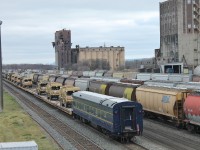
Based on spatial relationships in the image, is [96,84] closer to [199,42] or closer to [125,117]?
[125,117]

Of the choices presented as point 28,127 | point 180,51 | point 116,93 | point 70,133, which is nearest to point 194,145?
point 70,133

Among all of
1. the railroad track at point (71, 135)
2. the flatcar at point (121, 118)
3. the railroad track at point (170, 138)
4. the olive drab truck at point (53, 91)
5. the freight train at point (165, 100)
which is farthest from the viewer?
the olive drab truck at point (53, 91)

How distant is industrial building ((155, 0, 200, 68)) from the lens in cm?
13800

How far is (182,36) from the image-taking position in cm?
14325

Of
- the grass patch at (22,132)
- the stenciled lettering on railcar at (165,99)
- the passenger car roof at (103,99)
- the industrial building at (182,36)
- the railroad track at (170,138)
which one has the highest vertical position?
the industrial building at (182,36)

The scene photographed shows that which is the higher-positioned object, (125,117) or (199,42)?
(199,42)

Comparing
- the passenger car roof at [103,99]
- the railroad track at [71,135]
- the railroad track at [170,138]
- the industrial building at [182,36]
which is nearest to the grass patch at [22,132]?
the railroad track at [71,135]

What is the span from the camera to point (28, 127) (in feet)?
113

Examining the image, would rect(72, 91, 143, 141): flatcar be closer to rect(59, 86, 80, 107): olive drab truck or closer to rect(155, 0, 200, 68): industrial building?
rect(59, 86, 80, 107): olive drab truck

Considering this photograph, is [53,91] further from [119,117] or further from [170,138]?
[119,117]

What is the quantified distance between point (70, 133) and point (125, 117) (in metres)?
6.58

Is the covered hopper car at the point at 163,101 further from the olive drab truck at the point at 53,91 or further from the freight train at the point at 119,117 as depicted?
the olive drab truck at the point at 53,91

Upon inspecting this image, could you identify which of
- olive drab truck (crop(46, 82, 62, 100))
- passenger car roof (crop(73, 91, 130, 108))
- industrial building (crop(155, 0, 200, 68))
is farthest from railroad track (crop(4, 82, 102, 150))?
industrial building (crop(155, 0, 200, 68))

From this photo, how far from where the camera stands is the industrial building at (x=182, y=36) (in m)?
138
